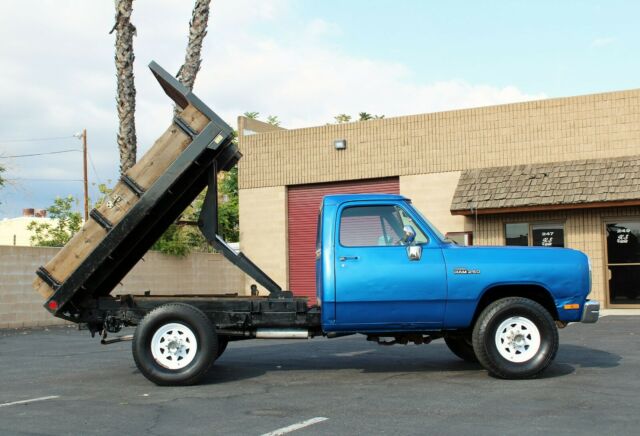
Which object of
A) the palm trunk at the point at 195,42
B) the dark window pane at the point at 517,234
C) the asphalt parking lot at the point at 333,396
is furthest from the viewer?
the dark window pane at the point at 517,234

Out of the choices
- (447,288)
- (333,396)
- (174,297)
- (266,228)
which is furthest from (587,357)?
(266,228)

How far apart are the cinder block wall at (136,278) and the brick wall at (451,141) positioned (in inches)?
132

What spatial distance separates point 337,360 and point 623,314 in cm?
1089

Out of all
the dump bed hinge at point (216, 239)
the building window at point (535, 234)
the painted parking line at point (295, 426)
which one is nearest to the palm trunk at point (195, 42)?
the building window at point (535, 234)

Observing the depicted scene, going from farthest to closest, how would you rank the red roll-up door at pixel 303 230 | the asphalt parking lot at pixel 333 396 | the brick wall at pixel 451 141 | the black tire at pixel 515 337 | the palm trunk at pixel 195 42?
the red roll-up door at pixel 303 230 < the brick wall at pixel 451 141 < the palm trunk at pixel 195 42 < the black tire at pixel 515 337 < the asphalt parking lot at pixel 333 396

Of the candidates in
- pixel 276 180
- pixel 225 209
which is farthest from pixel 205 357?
pixel 225 209

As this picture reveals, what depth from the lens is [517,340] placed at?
868 centimetres

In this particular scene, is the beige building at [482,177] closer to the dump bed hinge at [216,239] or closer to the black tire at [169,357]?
the dump bed hinge at [216,239]

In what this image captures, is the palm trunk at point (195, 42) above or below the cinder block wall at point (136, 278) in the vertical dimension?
above

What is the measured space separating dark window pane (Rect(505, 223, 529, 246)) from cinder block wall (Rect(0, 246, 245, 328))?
32.6 feet

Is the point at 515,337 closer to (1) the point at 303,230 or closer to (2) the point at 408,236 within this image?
(2) the point at 408,236

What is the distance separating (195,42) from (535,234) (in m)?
10.5

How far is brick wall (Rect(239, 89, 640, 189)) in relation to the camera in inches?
838

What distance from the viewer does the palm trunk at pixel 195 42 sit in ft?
64.4
